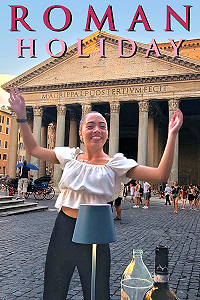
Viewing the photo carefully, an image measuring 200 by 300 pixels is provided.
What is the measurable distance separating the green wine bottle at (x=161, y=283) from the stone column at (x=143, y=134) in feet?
81.9

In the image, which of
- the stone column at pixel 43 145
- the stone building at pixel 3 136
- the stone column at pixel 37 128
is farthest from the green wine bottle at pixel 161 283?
the stone building at pixel 3 136

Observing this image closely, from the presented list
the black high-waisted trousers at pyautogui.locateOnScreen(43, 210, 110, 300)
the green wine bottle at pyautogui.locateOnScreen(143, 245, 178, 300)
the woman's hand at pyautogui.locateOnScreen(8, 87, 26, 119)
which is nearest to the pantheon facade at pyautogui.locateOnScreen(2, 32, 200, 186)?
the woman's hand at pyautogui.locateOnScreen(8, 87, 26, 119)

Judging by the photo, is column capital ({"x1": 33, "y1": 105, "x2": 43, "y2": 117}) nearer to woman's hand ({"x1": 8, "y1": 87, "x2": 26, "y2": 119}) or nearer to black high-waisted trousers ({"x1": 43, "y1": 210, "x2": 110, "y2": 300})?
woman's hand ({"x1": 8, "y1": 87, "x2": 26, "y2": 119})

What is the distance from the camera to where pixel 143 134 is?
26.7 metres

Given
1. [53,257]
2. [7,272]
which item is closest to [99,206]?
[53,257]

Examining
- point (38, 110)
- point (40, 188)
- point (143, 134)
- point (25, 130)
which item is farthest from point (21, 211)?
point (38, 110)

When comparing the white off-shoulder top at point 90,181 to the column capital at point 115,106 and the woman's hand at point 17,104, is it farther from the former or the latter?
the column capital at point 115,106

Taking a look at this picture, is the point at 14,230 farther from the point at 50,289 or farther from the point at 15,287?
the point at 50,289

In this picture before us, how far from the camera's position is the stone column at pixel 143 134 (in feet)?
86.7

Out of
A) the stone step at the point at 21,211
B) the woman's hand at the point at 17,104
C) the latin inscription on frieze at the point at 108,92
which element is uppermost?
the latin inscription on frieze at the point at 108,92

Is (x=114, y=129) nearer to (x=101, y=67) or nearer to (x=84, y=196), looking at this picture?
(x=101, y=67)

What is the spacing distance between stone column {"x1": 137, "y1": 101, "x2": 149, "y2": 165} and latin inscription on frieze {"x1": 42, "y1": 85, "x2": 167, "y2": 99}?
114cm

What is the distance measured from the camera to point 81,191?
78.2 inches

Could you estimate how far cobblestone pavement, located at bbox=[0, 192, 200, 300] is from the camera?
4.05 meters
